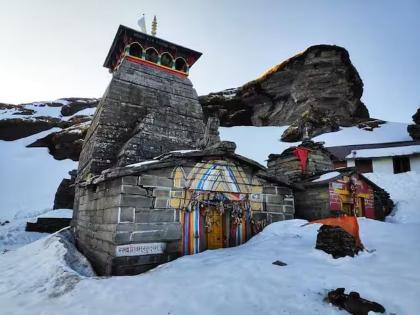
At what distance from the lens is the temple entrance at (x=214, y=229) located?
8227 mm

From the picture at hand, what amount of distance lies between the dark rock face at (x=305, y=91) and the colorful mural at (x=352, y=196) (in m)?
23.9

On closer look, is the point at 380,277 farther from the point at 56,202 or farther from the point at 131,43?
the point at 56,202

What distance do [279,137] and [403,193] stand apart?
1884 cm

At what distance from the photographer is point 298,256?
6.23m

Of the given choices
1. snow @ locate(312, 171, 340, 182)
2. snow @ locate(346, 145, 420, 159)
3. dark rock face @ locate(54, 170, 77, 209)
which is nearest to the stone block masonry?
snow @ locate(312, 171, 340, 182)

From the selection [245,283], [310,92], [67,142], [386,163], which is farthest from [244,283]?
[67,142]

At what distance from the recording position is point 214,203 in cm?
833

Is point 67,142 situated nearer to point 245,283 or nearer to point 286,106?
point 286,106

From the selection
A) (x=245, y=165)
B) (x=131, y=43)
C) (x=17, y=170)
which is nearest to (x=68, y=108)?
(x=17, y=170)

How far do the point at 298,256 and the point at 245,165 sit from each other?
12.1 ft

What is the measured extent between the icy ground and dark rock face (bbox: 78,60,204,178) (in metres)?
4.57

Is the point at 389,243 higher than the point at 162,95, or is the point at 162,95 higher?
the point at 162,95

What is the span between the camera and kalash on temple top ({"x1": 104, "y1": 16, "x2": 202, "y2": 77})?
46.0 ft

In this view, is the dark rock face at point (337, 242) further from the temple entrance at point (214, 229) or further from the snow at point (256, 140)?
the snow at point (256, 140)
